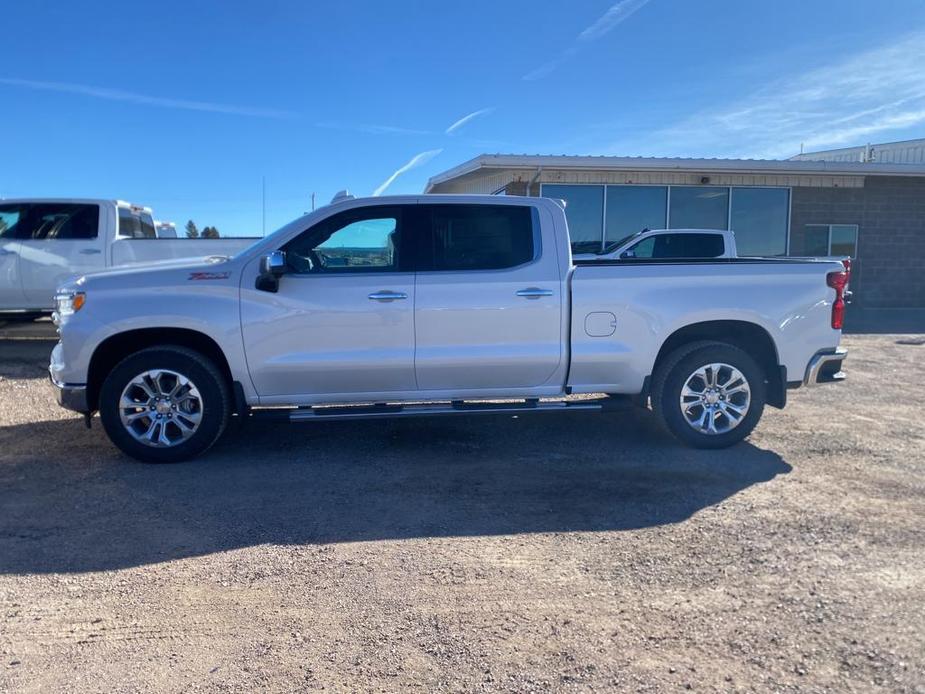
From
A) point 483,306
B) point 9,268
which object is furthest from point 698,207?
point 9,268

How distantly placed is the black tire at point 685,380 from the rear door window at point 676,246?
763cm

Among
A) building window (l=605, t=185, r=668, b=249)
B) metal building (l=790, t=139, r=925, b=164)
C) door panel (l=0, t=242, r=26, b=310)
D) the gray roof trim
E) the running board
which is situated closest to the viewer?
the running board

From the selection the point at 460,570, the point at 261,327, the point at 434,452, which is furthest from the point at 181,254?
the point at 460,570

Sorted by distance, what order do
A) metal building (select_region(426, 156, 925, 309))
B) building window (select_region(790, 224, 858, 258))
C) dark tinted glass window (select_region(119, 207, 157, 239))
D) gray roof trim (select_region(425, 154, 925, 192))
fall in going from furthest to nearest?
building window (select_region(790, 224, 858, 258)), metal building (select_region(426, 156, 925, 309)), gray roof trim (select_region(425, 154, 925, 192)), dark tinted glass window (select_region(119, 207, 157, 239))

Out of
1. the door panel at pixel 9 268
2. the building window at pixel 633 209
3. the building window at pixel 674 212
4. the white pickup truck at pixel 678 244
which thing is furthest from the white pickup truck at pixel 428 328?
the building window at pixel 633 209

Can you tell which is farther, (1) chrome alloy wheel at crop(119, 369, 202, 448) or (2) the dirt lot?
(1) chrome alloy wheel at crop(119, 369, 202, 448)

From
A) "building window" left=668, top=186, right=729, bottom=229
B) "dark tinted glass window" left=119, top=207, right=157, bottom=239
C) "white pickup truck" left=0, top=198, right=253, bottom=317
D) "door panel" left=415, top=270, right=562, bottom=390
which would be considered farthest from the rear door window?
"white pickup truck" left=0, top=198, right=253, bottom=317

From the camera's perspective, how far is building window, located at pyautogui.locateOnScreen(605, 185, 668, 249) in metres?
16.1

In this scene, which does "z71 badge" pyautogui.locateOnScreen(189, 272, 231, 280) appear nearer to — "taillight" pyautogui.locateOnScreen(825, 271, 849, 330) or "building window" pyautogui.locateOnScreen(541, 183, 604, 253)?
"taillight" pyautogui.locateOnScreen(825, 271, 849, 330)

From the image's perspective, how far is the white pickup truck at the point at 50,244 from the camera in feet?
34.1

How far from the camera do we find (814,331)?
5.68 m

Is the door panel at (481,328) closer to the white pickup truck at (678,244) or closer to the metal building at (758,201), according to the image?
the white pickup truck at (678,244)

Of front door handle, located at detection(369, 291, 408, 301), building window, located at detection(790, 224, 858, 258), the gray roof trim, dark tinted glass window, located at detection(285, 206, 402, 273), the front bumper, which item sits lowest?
the front bumper

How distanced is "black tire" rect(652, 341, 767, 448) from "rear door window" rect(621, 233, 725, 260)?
7629 mm
